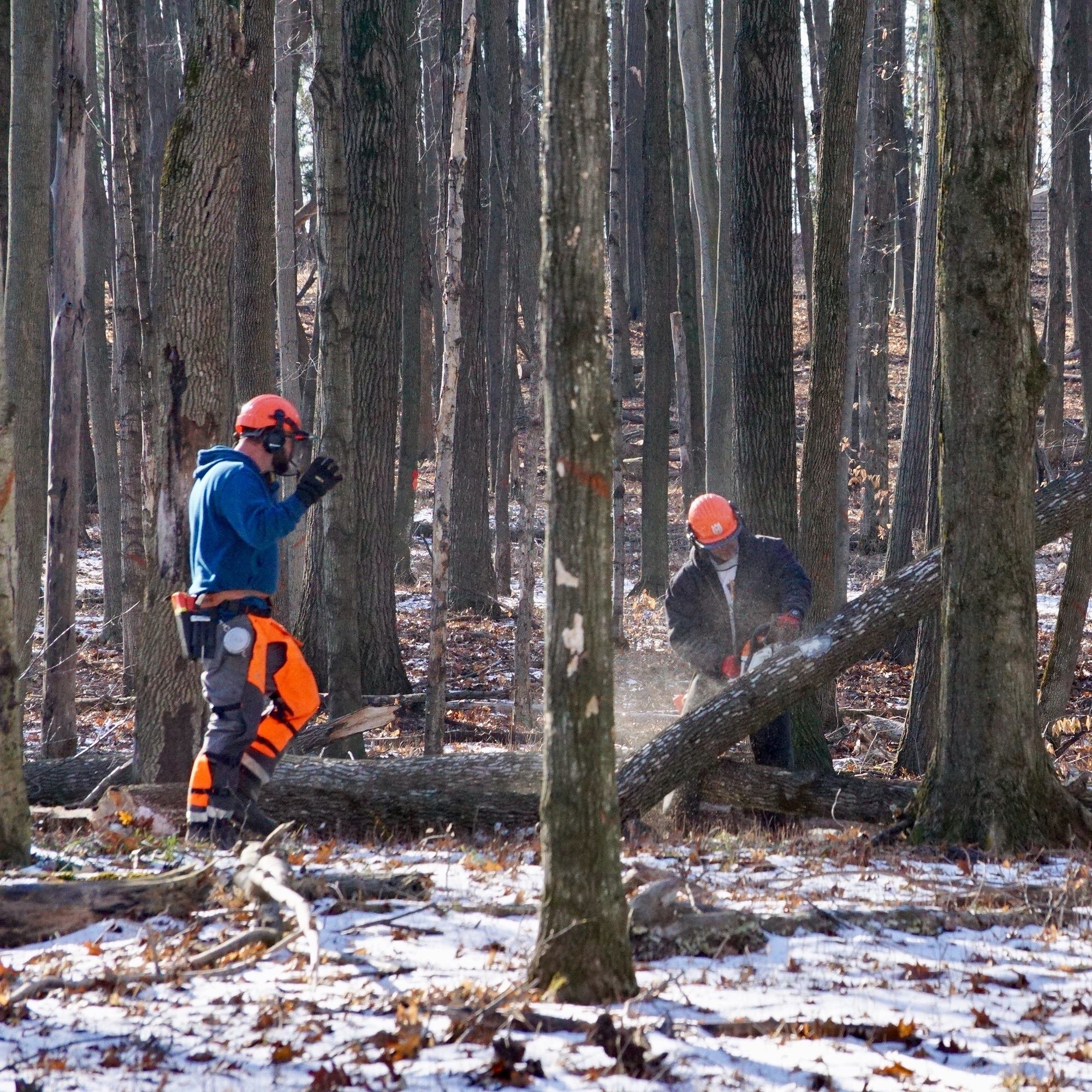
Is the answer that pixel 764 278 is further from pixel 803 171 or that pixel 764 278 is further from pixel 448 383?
pixel 803 171

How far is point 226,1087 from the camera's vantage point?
9.62 ft

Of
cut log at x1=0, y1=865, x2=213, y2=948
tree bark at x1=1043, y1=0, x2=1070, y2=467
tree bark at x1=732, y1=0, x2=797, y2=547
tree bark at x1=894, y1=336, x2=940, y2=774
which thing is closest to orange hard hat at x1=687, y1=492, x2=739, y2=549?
tree bark at x1=732, y1=0, x2=797, y2=547

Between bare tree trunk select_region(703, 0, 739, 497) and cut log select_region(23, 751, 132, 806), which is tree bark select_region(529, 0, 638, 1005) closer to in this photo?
cut log select_region(23, 751, 132, 806)

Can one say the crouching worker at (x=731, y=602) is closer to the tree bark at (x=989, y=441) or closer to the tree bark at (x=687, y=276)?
the tree bark at (x=989, y=441)

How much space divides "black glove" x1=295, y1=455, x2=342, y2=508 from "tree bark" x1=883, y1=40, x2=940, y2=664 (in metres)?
8.26

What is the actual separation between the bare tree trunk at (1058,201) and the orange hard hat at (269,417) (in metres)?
11.3

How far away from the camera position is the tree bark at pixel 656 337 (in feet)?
54.2

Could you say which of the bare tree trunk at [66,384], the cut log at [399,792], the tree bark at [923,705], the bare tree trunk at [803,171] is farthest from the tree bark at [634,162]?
the cut log at [399,792]

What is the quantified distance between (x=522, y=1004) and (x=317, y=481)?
315cm

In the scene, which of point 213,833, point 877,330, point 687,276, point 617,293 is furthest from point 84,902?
point 877,330

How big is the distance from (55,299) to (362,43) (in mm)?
3734

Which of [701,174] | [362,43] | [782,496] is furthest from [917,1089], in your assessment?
[701,174]

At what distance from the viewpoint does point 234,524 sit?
5.77m

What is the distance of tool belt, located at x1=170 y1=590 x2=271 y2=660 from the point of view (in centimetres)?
587
